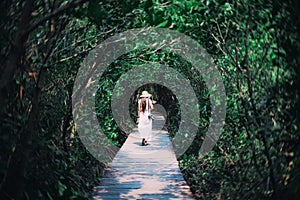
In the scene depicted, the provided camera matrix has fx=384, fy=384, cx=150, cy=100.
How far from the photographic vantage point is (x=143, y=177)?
6.00 m

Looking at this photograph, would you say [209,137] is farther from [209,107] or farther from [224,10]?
[224,10]

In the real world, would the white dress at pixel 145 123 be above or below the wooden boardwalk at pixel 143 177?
above

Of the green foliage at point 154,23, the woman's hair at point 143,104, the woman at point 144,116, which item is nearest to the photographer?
the green foliage at point 154,23

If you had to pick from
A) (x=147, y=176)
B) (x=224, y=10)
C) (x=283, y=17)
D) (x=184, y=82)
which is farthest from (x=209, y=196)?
(x=184, y=82)

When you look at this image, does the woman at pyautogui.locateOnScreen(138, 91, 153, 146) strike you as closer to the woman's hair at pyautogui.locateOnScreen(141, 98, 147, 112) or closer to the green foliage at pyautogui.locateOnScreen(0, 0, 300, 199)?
the woman's hair at pyautogui.locateOnScreen(141, 98, 147, 112)

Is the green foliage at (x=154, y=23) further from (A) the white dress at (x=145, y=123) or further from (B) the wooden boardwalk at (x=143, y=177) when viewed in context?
(A) the white dress at (x=145, y=123)

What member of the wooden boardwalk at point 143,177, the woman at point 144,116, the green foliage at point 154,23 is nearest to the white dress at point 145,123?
the woman at point 144,116

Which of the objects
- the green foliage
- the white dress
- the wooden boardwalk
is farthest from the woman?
the green foliage

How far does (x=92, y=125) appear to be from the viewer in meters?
7.28

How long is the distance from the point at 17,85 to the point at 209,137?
4143 millimetres

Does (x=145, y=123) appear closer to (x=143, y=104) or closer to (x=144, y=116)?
(x=144, y=116)

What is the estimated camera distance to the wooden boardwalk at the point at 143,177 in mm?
4926

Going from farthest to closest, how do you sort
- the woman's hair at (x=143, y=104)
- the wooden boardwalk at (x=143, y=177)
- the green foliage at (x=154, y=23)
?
the woman's hair at (x=143, y=104) < the wooden boardwalk at (x=143, y=177) < the green foliage at (x=154, y=23)

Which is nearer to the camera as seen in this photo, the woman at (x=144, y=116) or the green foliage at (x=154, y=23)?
the green foliage at (x=154, y=23)
